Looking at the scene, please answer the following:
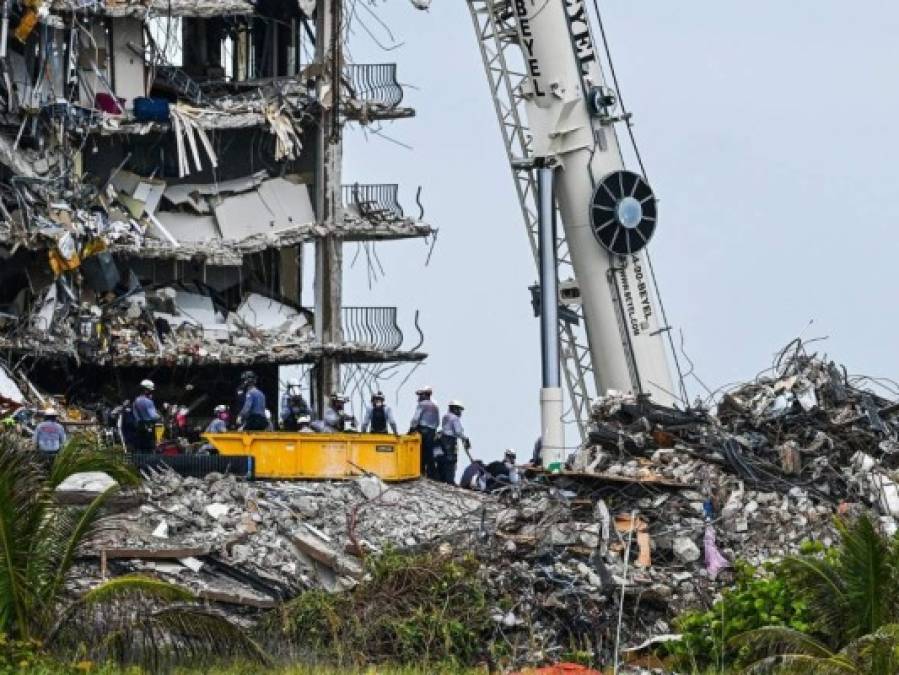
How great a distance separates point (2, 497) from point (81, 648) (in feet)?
6.57

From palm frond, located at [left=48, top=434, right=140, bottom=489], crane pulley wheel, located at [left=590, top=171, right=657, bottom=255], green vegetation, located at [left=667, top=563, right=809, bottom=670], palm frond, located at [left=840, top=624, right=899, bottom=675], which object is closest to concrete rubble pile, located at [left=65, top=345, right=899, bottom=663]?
green vegetation, located at [left=667, top=563, right=809, bottom=670]

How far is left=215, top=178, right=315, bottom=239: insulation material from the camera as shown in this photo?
61.7m

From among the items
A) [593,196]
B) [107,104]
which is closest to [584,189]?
[593,196]

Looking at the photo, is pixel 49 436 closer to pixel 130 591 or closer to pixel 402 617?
pixel 402 617

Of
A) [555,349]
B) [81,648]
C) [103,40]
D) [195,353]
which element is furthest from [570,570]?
[103,40]

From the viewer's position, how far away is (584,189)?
1943 inches

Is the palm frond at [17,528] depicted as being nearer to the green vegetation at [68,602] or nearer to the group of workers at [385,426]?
the green vegetation at [68,602]

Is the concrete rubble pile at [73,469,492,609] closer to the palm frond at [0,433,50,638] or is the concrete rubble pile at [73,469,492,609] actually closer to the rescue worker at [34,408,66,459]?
the rescue worker at [34,408,66,459]

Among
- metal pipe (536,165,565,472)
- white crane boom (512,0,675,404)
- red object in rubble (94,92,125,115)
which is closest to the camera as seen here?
metal pipe (536,165,565,472)

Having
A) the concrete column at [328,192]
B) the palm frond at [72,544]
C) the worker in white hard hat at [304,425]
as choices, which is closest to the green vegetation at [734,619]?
the palm frond at [72,544]

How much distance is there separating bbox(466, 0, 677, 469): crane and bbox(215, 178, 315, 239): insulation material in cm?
1341

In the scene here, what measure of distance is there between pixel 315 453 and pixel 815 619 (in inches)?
560

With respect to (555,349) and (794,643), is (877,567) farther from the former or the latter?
(555,349)

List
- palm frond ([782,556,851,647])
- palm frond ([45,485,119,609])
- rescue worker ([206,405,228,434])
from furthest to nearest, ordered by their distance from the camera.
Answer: rescue worker ([206,405,228,434]), palm frond ([782,556,851,647]), palm frond ([45,485,119,609])
